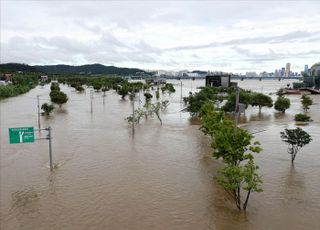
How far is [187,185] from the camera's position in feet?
64.2

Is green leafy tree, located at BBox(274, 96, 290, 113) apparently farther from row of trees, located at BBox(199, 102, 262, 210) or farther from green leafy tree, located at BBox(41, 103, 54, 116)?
green leafy tree, located at BBox(41, 103, 54, 116)

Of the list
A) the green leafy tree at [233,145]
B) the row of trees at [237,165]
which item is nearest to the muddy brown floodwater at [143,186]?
the row of trees at [237,165]

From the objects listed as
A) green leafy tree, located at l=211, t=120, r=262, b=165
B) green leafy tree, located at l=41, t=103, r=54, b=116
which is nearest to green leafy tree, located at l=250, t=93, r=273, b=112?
green leafy tree, located at l=41, t=103, r=54, b=116

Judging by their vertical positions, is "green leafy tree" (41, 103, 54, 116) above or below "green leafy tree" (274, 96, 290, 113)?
below

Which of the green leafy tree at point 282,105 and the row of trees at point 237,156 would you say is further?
the green leafy tree at point 282,105

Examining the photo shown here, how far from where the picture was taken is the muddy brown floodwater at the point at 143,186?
15.3m

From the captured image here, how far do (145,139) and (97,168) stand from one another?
9940mm

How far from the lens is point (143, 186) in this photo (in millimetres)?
19609

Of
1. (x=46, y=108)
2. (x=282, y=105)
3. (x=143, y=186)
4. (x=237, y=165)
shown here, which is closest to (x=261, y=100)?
(x=282, y=105)

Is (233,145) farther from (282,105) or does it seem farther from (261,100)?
(282,105)

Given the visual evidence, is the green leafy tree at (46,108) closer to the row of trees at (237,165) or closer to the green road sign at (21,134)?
the green road sign at (21,134)

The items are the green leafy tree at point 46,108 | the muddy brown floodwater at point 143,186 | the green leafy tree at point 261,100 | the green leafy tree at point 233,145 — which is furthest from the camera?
the green leafy tree at point 261,100

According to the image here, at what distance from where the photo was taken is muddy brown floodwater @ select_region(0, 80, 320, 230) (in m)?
15.3

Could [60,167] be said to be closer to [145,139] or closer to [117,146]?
[117,146]
